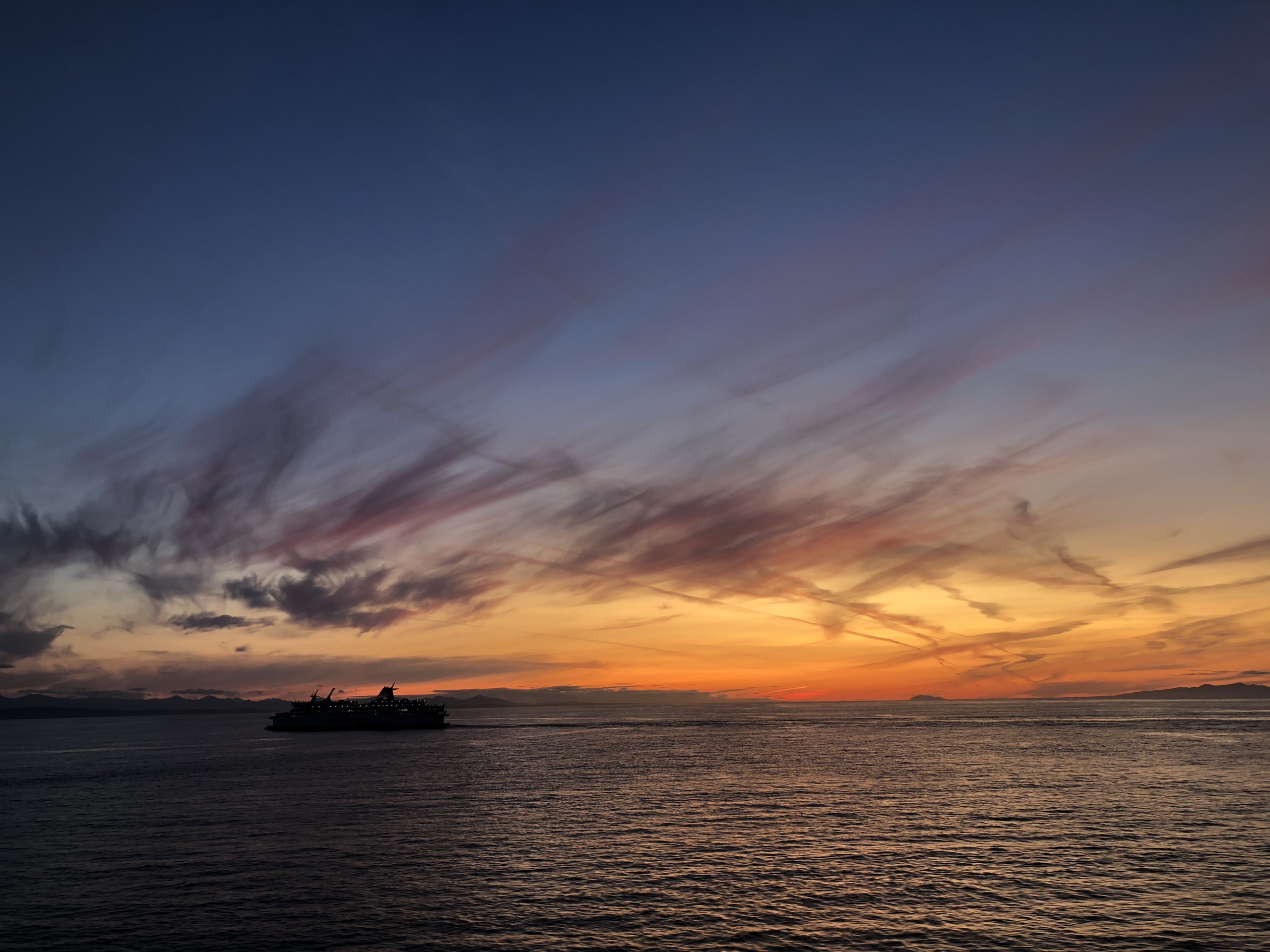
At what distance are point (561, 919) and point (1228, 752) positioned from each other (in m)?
152

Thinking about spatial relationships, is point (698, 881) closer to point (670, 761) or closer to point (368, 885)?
point (368, 885)

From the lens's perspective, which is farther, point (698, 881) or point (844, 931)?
point (698, 881)

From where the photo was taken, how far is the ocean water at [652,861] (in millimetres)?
→ 42844

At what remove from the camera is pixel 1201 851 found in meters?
59.3

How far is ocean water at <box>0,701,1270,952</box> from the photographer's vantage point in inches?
1687

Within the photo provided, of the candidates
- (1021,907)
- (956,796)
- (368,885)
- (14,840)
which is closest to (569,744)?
(956,796)

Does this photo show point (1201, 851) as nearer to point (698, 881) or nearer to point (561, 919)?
point (698, 881)

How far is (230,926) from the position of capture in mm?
44375

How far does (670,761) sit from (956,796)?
58098 mm

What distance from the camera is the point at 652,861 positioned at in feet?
193

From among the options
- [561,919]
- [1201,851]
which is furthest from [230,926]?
[1201,851]

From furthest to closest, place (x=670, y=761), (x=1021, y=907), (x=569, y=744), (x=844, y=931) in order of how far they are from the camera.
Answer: (x=569, y=744), (x=670, y=761), (x=1021, y=907), (x=844, y=931)

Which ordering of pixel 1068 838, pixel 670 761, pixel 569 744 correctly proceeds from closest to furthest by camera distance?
pixel 1068 838 < pixel 670 761 < pixel 569 744

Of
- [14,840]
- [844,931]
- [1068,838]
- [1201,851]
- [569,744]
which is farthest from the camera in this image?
[569,744]
